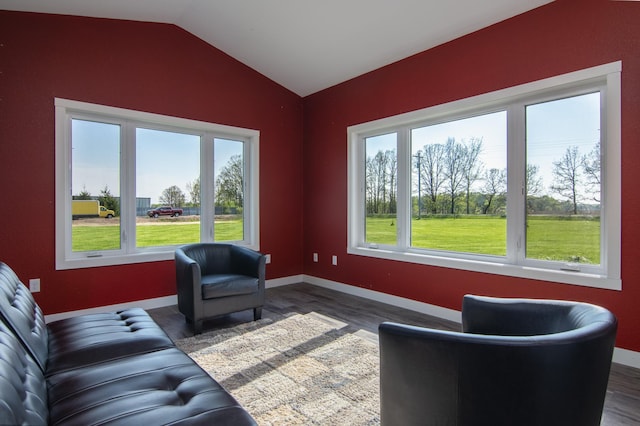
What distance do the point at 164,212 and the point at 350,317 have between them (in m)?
2.61

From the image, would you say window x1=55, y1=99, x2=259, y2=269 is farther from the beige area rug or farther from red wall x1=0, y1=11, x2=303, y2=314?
the beige area rug

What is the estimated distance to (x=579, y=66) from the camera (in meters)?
2.74

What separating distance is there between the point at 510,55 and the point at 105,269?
4605 mm

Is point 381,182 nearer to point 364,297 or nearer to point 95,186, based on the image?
point 364,297

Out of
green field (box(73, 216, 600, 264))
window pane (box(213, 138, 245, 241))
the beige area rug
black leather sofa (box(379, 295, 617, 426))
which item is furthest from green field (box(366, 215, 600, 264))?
window pane (box(213, 138, 245, 241))

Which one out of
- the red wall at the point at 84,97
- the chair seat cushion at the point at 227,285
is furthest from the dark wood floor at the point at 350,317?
the red wall at the point at 84,97

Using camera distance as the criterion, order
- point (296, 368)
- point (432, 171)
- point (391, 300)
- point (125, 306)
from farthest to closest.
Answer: point (391, 300)
point (432, 171)
point (125, 306)
point (296, 368)

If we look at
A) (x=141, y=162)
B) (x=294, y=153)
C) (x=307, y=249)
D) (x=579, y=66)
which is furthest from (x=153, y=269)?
(x=579, y=66)

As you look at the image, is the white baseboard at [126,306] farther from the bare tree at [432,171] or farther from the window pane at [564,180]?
the window pane at [564,180]

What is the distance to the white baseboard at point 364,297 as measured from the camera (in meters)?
2.60

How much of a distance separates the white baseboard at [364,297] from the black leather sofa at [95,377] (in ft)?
5.97

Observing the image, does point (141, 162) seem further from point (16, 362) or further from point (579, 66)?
point (579, 66)

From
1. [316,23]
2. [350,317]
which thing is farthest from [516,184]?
[316,23]

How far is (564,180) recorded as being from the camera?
2955mm
